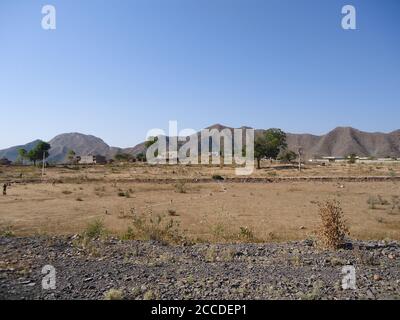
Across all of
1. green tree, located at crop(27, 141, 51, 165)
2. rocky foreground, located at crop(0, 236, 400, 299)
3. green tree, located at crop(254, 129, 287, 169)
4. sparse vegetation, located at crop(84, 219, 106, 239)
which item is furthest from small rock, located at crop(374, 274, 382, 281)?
green tree, located at crop(27, 141, 51, 165)

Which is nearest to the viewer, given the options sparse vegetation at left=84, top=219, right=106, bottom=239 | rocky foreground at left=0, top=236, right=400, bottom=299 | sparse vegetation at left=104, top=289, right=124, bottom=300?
sparse vegetation at left=104, top=289, right=124, bottom=300

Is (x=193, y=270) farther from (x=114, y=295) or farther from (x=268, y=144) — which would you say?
(x=268, y=144)

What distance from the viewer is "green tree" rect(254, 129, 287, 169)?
7188 cm

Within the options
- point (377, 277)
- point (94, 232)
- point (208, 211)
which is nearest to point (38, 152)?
point (208, 211)

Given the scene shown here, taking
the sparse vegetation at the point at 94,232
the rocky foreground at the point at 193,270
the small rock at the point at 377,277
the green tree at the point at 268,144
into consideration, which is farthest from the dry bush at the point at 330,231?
the green tree at the point at 268,144

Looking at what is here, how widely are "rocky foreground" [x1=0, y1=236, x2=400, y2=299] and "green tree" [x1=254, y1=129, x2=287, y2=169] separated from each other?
5985 cm

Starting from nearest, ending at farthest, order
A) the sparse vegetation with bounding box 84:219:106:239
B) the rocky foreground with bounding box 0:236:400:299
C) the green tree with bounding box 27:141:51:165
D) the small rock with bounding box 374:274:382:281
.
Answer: the rocky foreground with bounding box 0:236:400:299 → the small rock with bounding box 374:274:382:281 → the sparse vegetation with bounding box 84:219:106:239 → the green tree with bounding box 27:141:51:165

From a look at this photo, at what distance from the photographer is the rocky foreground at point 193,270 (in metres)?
6.15

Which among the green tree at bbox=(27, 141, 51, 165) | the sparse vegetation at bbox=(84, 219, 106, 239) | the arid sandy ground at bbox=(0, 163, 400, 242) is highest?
the green tree at bbox=(27, 141, 51, 165)

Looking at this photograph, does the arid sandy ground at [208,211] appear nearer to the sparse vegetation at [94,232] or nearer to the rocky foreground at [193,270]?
the sparse vegetation at [94,232]

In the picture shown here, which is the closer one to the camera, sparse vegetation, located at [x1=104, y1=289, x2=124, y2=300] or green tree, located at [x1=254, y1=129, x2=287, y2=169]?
sparse vegetation, located at [x1=104, y1=289, x2=124, y2=300]

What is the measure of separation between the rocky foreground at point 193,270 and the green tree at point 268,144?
59849 mm

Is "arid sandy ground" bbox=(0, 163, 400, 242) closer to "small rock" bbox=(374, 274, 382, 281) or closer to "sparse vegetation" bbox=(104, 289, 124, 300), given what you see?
"small rock" bbox=(374, 274, 382, 281)

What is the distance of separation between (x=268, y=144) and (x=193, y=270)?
68.9m
